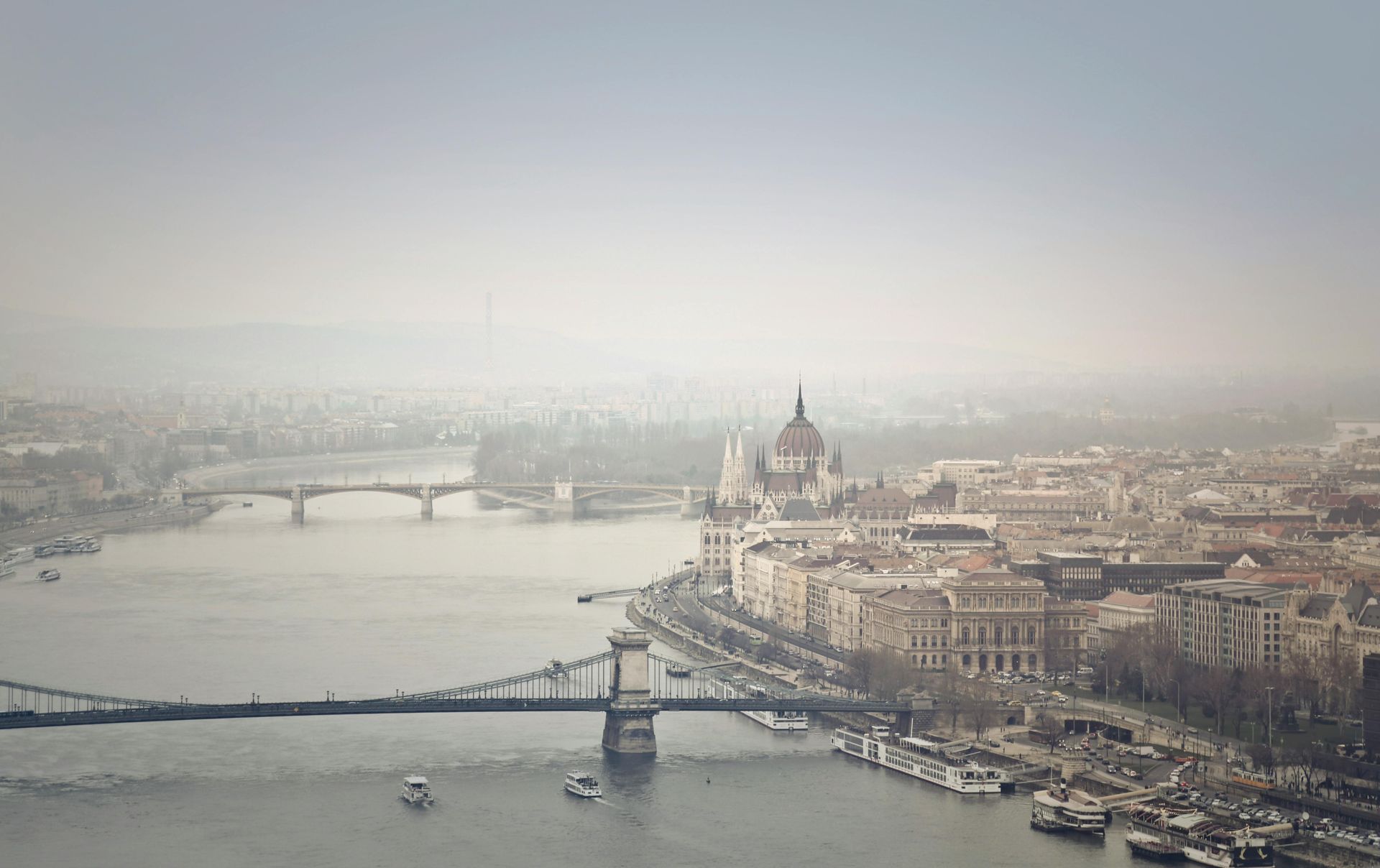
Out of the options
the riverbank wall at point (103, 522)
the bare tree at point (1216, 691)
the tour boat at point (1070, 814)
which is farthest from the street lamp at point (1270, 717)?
the riverbank wall at point (103, 522)

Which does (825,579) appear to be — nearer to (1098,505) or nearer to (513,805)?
(513,805)

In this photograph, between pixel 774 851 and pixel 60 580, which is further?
pixel 60 580

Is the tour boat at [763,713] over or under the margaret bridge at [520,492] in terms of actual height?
under

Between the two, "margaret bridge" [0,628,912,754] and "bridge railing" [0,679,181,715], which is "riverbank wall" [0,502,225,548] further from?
"margaret bridge" [0,628,912,754]

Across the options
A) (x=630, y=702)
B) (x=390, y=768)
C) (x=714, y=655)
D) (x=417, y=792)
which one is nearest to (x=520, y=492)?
(x=714, y=655)

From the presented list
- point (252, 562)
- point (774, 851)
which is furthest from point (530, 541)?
point (774, 851)

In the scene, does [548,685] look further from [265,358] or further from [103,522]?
[265,358]

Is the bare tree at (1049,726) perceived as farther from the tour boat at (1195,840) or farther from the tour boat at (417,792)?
the tour boat at (417,792)
